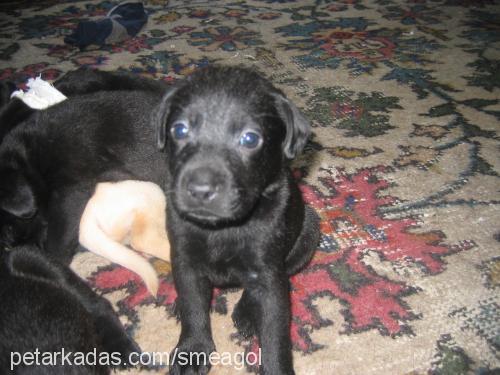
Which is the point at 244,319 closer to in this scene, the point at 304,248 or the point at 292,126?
the point at 304,248

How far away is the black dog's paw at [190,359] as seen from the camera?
1522 millimetres

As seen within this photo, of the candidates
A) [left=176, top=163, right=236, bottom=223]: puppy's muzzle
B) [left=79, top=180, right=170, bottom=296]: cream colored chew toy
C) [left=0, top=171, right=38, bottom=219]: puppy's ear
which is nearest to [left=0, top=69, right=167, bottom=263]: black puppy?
[left=0, top=171, right=38, bottom=219]: puppy's ear

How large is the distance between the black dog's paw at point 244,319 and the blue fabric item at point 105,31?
10.7ft

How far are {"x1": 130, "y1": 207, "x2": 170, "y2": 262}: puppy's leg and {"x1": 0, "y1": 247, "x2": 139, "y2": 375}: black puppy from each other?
31 centimetres

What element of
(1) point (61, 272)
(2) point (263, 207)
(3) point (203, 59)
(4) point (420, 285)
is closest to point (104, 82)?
(3) point (203, 59)

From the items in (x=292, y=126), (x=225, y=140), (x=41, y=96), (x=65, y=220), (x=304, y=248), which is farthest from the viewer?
(x=41, y=96)

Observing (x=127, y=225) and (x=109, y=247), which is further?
(x=127, y=225)

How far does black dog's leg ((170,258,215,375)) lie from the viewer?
153 cm

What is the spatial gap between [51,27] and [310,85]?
3117 mm

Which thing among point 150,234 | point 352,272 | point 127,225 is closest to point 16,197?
point 127,225

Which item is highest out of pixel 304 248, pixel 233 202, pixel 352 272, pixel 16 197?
pixel 233 202

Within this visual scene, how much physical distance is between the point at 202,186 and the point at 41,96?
5.68ft

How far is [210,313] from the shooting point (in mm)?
1773

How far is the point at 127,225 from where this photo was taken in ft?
6.56
